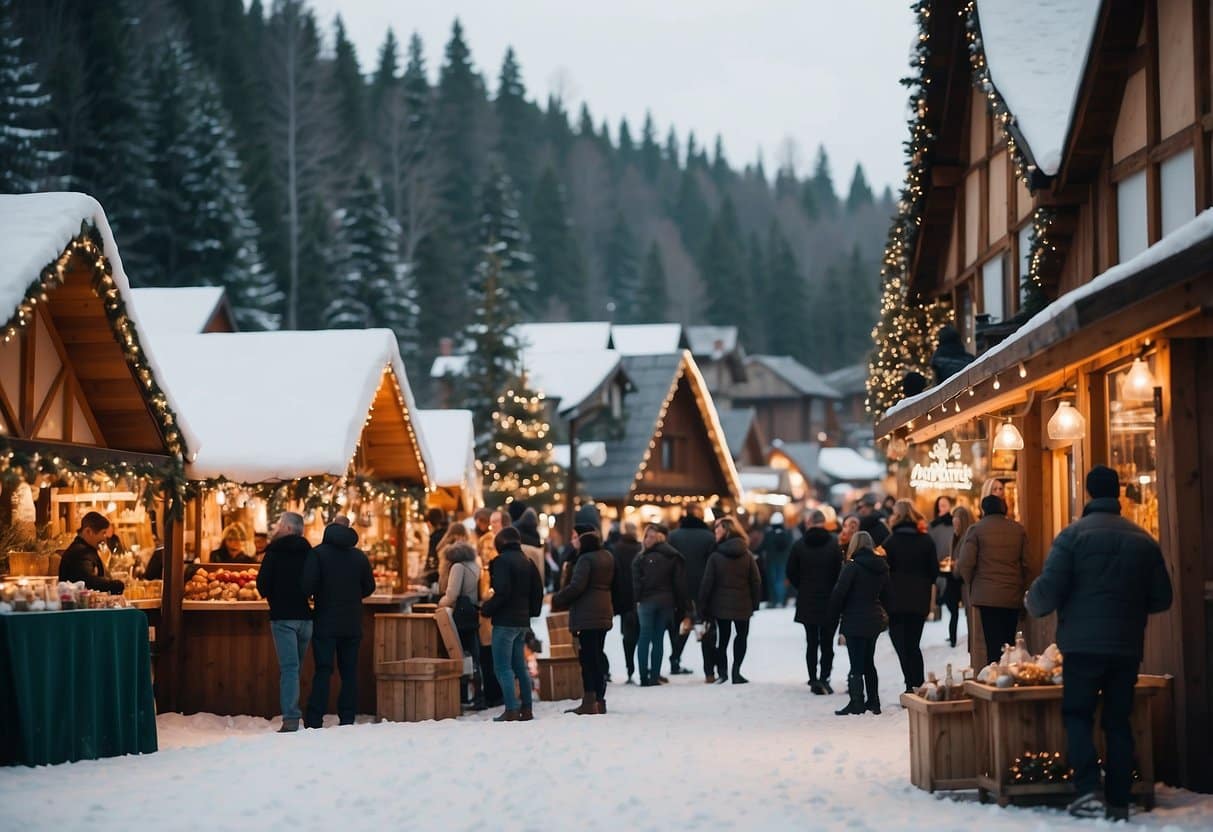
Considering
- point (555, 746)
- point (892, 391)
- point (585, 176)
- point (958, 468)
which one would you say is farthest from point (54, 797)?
point (585, 176)

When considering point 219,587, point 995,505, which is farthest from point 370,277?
point 995,505

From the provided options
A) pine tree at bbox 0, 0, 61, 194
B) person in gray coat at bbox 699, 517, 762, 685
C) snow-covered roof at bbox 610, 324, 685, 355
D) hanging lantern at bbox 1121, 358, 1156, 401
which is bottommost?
person in gray coat at bbox 699, 517, 762, 685

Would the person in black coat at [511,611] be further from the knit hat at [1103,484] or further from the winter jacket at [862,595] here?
the knit hat at [1103,484]

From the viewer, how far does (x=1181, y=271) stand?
817cm

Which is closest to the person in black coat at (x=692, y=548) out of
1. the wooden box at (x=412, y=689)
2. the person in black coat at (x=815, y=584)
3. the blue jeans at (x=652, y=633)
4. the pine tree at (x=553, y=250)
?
the blue jeans at (x=652, y=633)

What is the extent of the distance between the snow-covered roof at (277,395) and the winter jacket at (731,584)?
13.0ft

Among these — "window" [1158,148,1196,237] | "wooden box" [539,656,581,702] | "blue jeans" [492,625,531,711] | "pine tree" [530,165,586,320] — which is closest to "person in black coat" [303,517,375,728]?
"blue jeans" [492,625,531,711]

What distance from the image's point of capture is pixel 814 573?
54.0 feet

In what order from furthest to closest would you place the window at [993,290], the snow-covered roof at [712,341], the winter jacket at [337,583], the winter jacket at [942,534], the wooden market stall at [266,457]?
1. the snow-covered roof at [712,341]
2. the winter jacket at [942,534]
3. the window at [993,290]
4. the wooden market stall at [266,457]
5. the winter jacket at [337,583]

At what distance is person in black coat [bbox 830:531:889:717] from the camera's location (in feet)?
47.8

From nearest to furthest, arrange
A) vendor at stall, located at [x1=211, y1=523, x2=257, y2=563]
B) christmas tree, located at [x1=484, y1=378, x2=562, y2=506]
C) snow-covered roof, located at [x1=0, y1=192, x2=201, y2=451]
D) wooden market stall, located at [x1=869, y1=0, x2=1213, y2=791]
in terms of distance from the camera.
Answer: wooden market stall, located at [x1=869, y1=0, x2=1213, y2=791]
snow-covered roof, located at [x1=0, y1=192, x2=201, y2=451]
vendor at stall, located at [x1=211, y1=523, x2=257, y2=563]
christmas tree, located at [x1=484, y1=378, x2=562, y2=506]

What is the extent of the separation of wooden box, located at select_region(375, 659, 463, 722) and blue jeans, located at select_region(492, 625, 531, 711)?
1.78ft

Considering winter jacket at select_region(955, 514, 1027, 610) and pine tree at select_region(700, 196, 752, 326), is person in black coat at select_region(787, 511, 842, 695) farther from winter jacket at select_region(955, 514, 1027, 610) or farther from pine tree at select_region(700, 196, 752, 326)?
pine tree at select_region(700, 196, 752, 326)

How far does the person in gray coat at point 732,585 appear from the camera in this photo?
17562 mm
